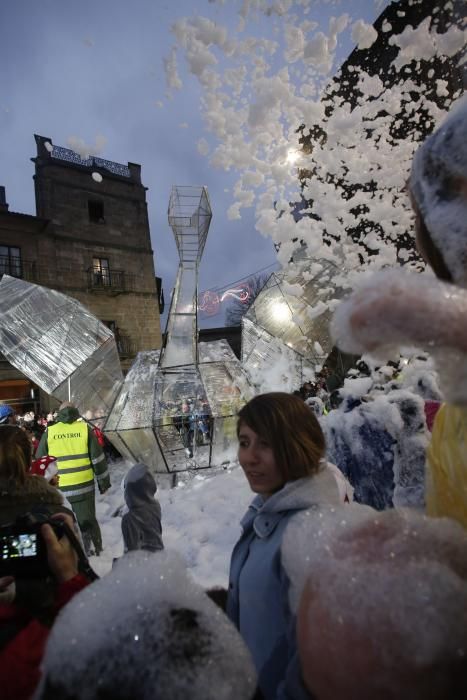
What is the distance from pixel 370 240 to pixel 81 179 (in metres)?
17.8

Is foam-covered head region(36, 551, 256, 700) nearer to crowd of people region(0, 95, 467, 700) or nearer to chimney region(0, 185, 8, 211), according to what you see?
crowd of people region(0, 95, 467, 700)

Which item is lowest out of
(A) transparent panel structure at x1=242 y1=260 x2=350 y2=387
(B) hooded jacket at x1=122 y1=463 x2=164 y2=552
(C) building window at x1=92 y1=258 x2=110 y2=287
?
(B) hooded jacket at x1=122 y1=463 x2=164 y2=552

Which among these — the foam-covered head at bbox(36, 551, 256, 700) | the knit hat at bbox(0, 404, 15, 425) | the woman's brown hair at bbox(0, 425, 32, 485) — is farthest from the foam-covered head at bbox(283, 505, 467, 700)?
the knit hat at bbox(0, 404, 15, 425)

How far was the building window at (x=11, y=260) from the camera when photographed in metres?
16.8

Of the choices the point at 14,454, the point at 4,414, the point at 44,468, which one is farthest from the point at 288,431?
the point at 4,414

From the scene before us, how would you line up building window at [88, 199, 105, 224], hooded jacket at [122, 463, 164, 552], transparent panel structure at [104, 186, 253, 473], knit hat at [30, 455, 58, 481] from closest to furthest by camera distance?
hooded jacket at [122, 463, 164, 552] < knit hat at [30, 455, 58, 481] < transparent panel structure at [104, 186, 253, 473] < building window at [88, 199, 105, 224]

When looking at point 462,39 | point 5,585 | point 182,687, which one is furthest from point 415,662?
point 462,39

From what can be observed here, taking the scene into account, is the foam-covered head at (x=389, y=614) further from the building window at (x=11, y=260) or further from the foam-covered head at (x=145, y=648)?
the building window at (x=11, y=260)

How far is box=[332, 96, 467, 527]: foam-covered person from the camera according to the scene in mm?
500

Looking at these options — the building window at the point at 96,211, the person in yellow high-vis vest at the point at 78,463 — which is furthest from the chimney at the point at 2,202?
the person in yellow high-vis vest at the point at 78,463

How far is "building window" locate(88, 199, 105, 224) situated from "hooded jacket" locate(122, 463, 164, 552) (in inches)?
810

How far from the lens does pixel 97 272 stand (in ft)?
64.2

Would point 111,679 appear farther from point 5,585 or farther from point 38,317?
point 38,317

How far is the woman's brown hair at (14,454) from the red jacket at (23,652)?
108 centimetres
